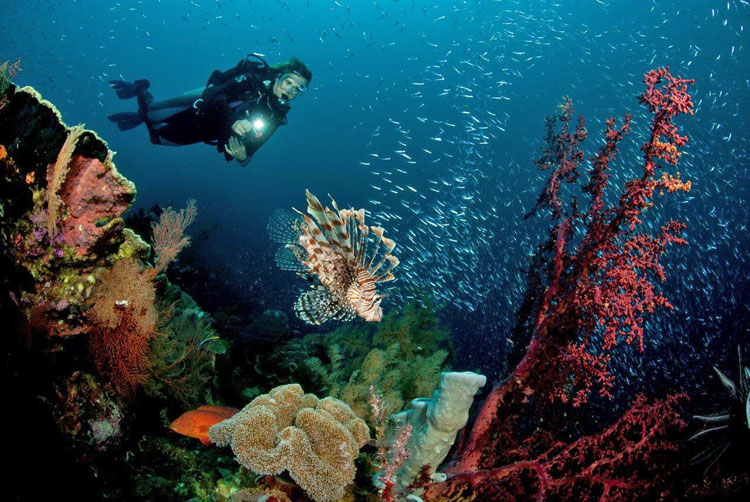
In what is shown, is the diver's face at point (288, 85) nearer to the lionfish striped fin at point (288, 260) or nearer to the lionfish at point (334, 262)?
the lionfish at point (334, 262)

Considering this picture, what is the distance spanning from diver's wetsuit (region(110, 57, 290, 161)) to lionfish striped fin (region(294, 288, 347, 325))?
495 cm

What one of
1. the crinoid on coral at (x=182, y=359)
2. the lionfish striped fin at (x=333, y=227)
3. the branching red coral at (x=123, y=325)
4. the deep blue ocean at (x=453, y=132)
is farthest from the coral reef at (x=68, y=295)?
the deep blue ocean at (x=453, y=132)

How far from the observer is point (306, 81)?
26.5 ft

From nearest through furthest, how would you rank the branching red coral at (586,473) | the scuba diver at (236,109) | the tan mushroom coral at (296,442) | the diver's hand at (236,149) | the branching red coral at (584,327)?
the tan mushroom coral at (296,442), the branching red coral at (584,327), the branching red coral at (586,473), the diver's hand at (236,149), the scuba diver at (236,109)

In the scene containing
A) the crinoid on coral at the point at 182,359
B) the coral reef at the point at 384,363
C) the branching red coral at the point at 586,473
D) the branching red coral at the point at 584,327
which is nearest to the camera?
the branching red coral at the point at 584,327

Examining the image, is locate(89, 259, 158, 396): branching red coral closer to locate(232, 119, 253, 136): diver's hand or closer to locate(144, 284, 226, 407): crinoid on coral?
locate(144, 284, 226, 407): crinoid on coral

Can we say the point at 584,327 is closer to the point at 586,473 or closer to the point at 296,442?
the point at 586,473

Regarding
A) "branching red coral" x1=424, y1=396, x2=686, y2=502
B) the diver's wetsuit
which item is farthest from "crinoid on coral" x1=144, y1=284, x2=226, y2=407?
the diver's wetsuit

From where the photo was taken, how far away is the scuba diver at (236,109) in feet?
25.6

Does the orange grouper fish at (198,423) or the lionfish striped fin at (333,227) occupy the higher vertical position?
the lionfish striped fin at (333,227)

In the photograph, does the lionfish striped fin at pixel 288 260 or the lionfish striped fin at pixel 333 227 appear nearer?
the lionfish striped fin at pixel 333 227

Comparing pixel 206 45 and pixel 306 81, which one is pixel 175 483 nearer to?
pixel 306 81

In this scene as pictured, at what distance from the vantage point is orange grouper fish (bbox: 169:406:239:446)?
10.7 feet

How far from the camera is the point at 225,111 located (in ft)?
25.6
